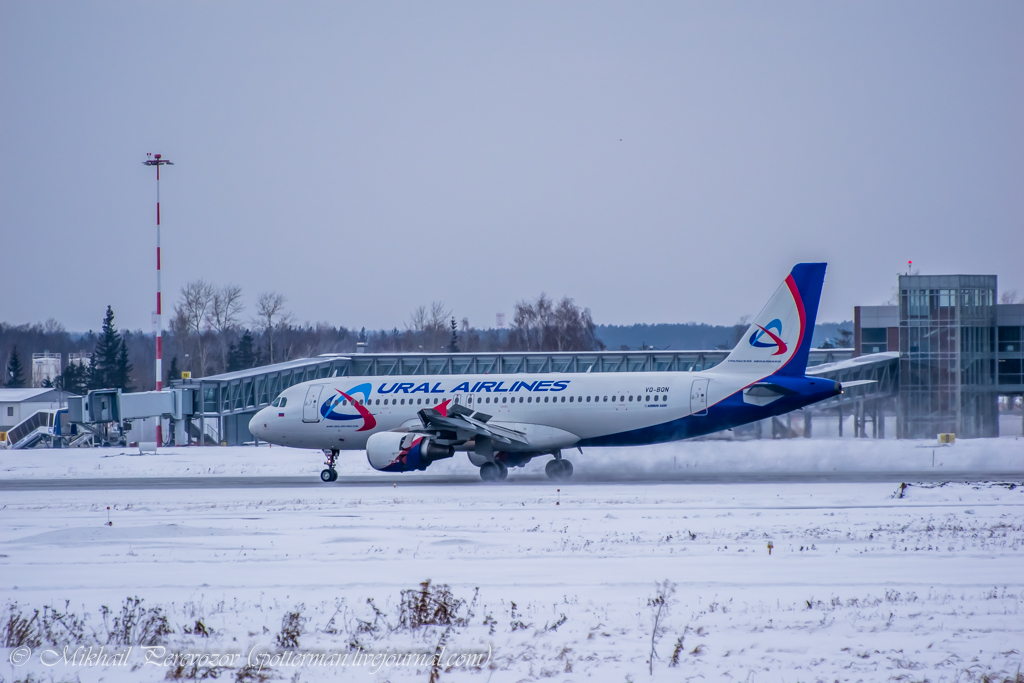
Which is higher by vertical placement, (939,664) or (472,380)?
(472,380)

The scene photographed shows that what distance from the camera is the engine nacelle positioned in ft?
84.4

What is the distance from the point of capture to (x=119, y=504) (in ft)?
72.1

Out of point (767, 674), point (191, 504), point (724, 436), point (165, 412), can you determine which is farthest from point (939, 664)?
point (165, 412)

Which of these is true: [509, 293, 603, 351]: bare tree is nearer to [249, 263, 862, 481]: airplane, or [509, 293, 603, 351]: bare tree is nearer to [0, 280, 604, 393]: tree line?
[0, 280, 604, 393]: tree line

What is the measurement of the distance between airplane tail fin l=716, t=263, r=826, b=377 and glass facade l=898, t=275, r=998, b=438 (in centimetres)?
2074

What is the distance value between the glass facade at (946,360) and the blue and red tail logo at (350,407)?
88.8ft

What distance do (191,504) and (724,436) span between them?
83.5 feet

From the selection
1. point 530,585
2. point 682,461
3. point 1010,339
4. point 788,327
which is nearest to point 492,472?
point 682,461

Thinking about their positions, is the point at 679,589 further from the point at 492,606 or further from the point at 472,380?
the point at 472,380

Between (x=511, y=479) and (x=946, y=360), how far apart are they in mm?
26055

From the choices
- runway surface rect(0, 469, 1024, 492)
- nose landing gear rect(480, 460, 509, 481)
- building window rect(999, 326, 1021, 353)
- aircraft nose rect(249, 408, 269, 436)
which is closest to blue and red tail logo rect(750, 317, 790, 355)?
runway surface rect(0, 469, 1024, 492)

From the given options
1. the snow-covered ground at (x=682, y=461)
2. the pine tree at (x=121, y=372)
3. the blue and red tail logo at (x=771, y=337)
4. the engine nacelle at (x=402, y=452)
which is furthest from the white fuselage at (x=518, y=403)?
the pine tree at (x=121, y=372)

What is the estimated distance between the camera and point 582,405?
26984 mm

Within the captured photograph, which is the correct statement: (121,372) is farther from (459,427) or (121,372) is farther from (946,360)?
(946,360)
